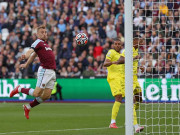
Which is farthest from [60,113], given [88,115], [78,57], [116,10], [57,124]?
[116,10]

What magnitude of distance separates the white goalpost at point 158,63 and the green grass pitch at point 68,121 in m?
0.08

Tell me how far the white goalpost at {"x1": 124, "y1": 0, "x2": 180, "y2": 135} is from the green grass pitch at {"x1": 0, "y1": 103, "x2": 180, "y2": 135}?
0.08m

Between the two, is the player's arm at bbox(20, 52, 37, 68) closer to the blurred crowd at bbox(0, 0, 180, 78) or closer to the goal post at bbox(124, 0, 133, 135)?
the goal post at bbox(124, 0, 133, 135)

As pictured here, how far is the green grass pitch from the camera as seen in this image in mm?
Answer: 12336

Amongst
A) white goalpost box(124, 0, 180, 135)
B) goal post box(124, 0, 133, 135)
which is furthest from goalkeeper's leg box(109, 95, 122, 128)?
goal post box(124, 0, 133, 135)

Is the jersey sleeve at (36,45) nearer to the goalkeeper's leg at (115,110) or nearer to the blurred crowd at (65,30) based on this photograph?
the goalkeeper's leg at (115,110)

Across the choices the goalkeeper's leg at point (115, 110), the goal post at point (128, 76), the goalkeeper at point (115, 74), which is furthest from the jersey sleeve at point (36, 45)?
the goal post at point (128, 76)

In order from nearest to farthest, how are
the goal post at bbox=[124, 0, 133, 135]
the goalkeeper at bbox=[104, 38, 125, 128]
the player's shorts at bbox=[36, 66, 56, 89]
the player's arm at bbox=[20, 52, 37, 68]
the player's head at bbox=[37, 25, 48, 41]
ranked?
1. the goal post at bbox=[124, 0, 133, 135]
2. the player's arm at bbox=[20, 52, 37, 68]
3. the player's shorts at bbox=[36, 66, 56, 89]
4. the player's head at bbox=[37, 25, 48, 41]
5. the goalkeeper at bbox=[104, 38, 125, 128]

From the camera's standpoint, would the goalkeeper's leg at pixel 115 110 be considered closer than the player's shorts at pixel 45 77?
No

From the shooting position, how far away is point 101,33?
25.6 meters

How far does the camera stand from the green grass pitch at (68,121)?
12.3 metres

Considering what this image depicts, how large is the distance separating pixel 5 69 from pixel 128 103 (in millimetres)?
15987

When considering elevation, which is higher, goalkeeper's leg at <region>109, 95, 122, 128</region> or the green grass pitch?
goalkeeper's leg at <region>109, 95, 122, 128</region>

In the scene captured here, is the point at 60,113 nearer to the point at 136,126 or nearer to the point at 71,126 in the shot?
the point at 71,126
